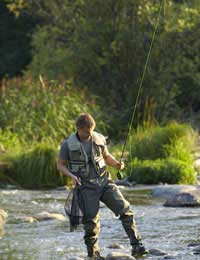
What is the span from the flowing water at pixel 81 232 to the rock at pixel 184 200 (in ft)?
0.53

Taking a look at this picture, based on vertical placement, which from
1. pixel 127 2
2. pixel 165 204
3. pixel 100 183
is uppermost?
pixel 127 2

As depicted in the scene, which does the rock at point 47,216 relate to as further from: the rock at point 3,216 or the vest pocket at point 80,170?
the vest pocket at point 80,170

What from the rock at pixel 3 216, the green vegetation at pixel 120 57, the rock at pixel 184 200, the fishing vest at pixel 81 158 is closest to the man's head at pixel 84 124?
the fishing vest at pixel 81 158

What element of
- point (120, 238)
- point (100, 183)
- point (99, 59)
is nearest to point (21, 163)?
point (120, 238)

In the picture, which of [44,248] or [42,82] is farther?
[42,82]

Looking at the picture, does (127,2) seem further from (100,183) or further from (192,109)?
(100,183)

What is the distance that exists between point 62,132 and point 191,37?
23.3ft

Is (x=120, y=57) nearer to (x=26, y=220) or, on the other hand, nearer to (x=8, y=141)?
(x=8, y=141)

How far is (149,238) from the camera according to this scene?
10250 mm

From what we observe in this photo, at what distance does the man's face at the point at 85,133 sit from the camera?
892 centimetres

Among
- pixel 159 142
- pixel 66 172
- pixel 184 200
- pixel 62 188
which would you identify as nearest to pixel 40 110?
pixel 159 142

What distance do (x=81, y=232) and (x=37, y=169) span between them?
5.43 metres

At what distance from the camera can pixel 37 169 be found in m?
16.2

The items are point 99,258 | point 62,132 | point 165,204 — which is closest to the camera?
point 99,258
